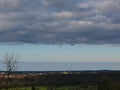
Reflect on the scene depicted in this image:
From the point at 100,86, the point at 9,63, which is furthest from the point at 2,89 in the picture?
the point at 100,86

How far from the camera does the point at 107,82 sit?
2726 inches

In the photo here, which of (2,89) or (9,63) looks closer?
(9,63)

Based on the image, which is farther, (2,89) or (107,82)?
(2,89)

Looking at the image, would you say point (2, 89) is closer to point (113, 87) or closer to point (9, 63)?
point (9, 63)

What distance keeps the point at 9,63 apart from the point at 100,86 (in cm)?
1557

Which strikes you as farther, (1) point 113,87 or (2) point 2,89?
(2) point 2,89

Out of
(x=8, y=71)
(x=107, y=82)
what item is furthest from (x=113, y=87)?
(x=8, y=71)

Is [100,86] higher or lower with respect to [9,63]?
lower

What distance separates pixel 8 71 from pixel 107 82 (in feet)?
54.0

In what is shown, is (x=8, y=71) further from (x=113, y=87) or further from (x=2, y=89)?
(x=113, y=87)

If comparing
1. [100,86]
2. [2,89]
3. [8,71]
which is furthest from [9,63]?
[100,86]

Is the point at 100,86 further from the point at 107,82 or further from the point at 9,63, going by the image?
the point at 9,63

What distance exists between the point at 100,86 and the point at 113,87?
293 cm

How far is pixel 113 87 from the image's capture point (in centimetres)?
6700
